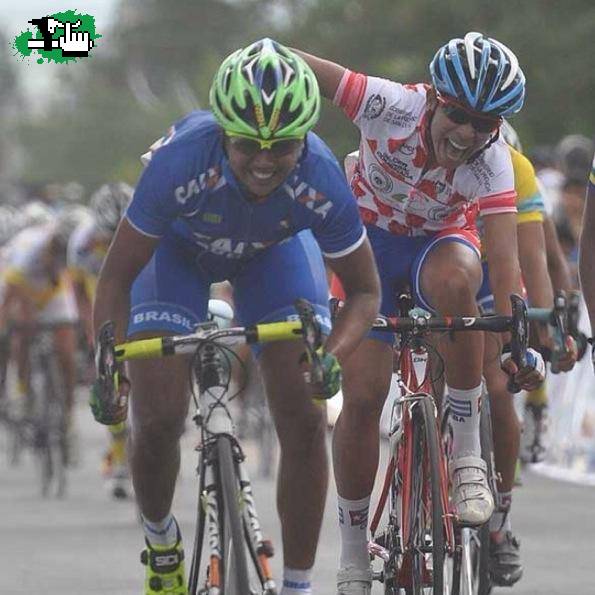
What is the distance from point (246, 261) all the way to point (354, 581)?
1.22 meters

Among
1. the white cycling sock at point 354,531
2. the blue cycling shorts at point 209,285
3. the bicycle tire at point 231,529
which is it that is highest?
the blue cycling shorts at point 209,285

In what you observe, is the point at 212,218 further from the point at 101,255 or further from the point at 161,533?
the point at 101,255

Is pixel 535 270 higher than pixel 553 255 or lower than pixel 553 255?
lower

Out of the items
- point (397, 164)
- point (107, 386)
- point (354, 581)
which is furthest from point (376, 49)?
point (107, 386)

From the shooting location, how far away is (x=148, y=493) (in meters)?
8.06

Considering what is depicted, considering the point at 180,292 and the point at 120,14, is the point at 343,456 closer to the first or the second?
the point at 180,292

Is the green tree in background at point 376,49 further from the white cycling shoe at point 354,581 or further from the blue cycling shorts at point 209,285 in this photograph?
the blue cycling shorts at point 209,285

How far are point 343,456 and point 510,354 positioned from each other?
918 mm

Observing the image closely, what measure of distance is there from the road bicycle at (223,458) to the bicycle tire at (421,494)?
599 millimetres

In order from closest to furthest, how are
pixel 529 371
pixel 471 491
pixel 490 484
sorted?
pixel 529 371 → pixel 471 491 → pixel 490 484

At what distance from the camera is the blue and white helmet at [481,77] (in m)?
8.07

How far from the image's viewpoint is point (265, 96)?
23.8 ft

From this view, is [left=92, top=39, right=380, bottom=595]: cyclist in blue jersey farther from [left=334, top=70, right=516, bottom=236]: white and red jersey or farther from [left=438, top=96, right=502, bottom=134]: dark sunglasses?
[left=438, top=96, right=502, bottom=134]: dark sunglasses

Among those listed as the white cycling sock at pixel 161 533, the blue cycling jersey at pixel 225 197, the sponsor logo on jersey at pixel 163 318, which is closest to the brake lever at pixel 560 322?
the blue cycling jersey at pixel 225 197
